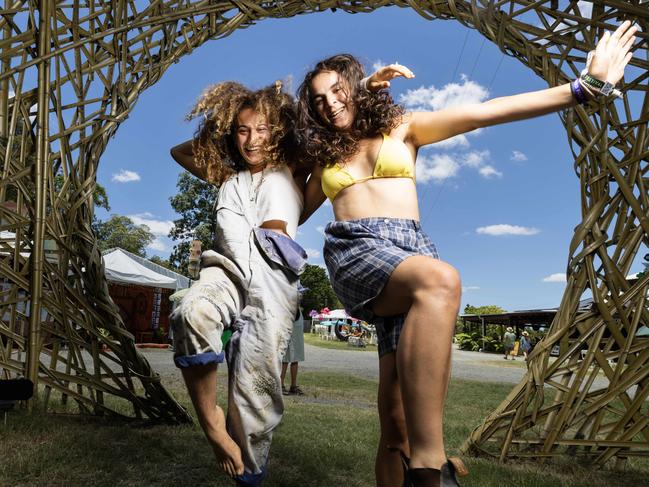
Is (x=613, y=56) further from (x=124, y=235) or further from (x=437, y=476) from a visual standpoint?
(x=124, y=235)

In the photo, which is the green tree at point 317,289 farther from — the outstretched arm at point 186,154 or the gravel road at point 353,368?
the outstretched arm at point 186,154

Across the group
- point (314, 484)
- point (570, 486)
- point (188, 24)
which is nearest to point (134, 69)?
point (188, 24)

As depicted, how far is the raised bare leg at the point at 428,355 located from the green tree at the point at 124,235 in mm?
51541

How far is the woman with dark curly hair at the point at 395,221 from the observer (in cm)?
145

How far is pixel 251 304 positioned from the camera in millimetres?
1816

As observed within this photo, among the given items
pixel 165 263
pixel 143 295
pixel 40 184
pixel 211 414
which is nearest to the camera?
pixel 211 414

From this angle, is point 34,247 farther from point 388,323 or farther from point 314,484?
point 388,323

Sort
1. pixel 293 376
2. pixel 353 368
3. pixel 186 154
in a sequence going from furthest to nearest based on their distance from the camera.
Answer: pixel 353 368 → pixel 293 376 → pixel 186 154

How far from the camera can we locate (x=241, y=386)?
177 cm

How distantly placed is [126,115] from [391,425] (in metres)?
2.43

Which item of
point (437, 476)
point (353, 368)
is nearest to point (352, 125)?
point (437, 476)

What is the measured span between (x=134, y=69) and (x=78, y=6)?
469 millimetres

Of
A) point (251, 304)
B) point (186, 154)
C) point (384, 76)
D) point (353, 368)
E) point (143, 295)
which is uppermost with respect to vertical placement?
point (384, 76)

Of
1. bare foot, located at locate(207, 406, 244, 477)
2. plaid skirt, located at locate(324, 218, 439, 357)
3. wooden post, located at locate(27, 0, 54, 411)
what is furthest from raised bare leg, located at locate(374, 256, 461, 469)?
wooden post, located at locate(27, 0, 54, 411)
